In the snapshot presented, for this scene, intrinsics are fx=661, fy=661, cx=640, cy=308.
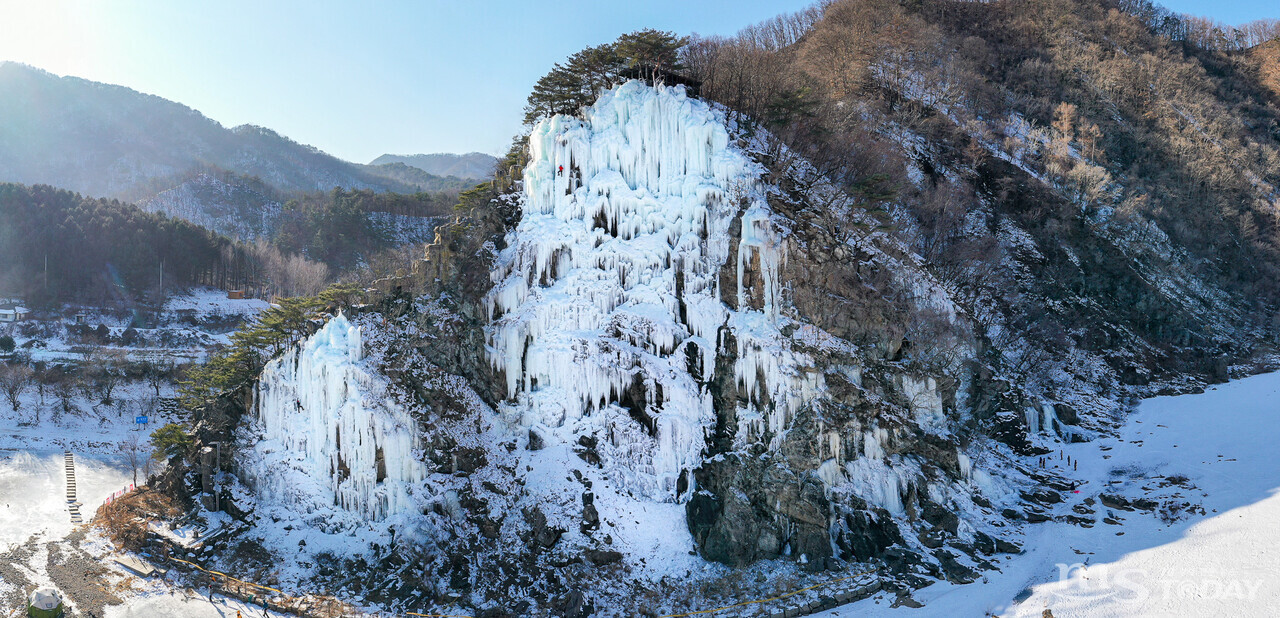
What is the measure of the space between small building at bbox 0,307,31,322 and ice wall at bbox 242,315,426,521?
3923cm

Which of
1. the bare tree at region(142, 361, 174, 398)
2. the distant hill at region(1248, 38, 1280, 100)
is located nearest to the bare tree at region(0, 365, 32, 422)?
the bare tree at region(142, 361, 174, 398)

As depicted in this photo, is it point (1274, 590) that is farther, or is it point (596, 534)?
point (596, 534)

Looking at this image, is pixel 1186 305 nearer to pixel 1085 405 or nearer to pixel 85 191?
pixel 1085 405

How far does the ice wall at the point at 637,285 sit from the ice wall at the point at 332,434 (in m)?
4.41

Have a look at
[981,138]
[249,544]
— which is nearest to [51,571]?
[249,544]

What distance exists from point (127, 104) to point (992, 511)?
16122cm

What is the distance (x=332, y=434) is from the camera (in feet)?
76.8

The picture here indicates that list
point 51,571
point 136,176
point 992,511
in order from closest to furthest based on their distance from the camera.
Answer: point 51,571
point 992,511
point 136,176

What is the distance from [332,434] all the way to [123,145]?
12977 cm

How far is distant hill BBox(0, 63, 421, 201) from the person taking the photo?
108438 millimetres

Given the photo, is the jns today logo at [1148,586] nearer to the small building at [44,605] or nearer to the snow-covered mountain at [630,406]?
the snow-covered mountain at [630,406]

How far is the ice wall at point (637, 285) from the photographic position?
2380 cm

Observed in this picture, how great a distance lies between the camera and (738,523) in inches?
863

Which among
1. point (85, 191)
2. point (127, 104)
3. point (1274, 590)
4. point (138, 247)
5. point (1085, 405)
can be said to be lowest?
point (1274, 590)
